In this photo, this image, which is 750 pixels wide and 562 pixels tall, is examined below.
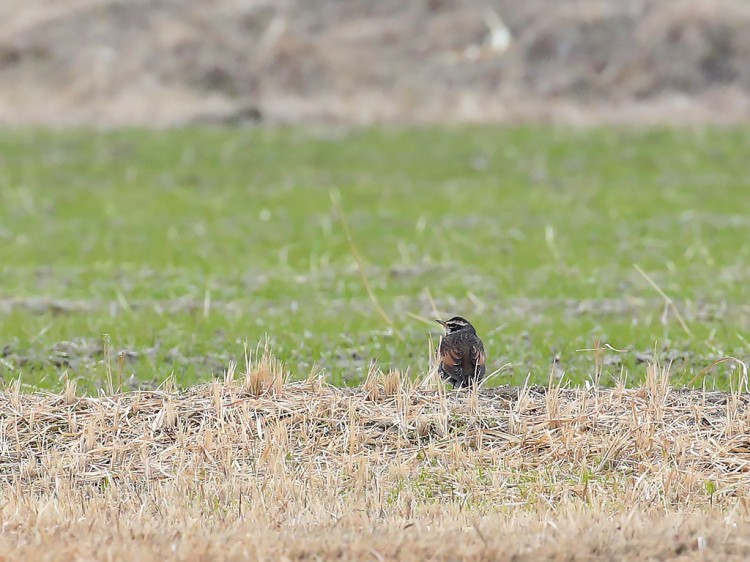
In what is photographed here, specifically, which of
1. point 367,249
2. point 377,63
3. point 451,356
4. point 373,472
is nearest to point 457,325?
point 451,356

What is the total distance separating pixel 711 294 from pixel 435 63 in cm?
2261

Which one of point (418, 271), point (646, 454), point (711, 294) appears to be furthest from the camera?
point (418, 271)

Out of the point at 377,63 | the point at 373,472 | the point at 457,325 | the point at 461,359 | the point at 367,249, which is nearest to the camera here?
the point at 373,472

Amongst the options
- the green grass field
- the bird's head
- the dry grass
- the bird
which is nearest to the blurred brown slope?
the green grass field

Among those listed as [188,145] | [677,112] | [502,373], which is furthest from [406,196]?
[502,373]

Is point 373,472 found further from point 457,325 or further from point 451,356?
point 457,325

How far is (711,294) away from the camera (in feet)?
46.7

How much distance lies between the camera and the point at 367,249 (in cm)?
1827

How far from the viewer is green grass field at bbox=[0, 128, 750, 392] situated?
37.1ft

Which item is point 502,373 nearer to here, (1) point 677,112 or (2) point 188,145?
(2) point 188,145

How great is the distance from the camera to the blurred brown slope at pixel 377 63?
3222cm

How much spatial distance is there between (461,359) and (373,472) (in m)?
1.22

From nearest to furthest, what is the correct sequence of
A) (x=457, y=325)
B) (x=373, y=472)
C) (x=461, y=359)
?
(x=373, y=472), (x=461, y=359), (x=457, y=325)

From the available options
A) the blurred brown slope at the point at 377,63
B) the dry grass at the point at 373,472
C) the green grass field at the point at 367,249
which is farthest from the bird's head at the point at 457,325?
the blurred brown slope at the point at 377,63
